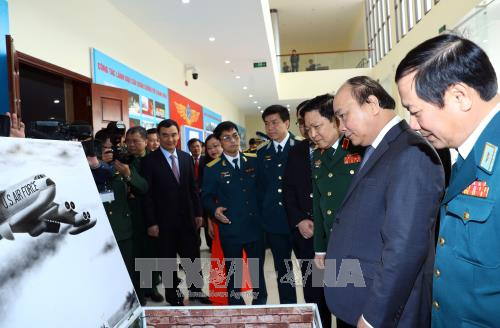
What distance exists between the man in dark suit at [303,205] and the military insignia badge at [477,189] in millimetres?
1453

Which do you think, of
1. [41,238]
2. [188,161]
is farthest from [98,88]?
[41,238]

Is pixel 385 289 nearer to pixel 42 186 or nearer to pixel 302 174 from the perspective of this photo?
pixel 42 186

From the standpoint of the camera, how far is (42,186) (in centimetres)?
88

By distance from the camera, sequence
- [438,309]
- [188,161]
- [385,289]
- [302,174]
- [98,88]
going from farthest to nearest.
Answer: [98,88] < [188,161] < [302,174] < [385,289] < [438,309]

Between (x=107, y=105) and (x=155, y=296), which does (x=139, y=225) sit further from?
(x=107, y=105)

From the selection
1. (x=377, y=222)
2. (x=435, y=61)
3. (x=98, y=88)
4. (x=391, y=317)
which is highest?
(x=98, y=88)

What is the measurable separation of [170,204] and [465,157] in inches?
91.9

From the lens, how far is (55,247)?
2.78 ft

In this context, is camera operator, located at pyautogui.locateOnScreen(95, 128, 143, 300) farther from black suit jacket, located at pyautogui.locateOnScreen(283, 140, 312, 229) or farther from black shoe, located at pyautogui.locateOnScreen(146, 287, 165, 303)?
black suit jacket, located at pyautogui.locateOnScreen(283, 140, 312, 229)

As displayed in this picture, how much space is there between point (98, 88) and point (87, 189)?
9.94 ft

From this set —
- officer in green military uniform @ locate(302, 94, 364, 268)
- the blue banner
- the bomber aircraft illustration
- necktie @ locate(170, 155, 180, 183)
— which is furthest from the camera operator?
the blue banner

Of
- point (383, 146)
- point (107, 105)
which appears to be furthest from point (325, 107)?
point (107, 105)

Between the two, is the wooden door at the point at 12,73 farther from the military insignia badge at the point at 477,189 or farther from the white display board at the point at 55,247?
the military insignia badge at the point at 477,189

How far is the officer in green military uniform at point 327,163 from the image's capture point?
5.88ft
